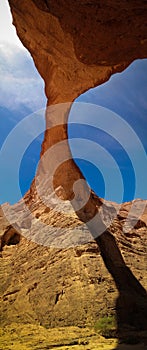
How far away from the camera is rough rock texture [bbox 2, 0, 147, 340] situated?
899 centimetres

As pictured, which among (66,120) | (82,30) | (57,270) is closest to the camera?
(82,30)

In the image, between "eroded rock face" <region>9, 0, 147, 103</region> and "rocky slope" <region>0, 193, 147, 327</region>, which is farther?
"rocky slope" <region>0, 193, 147, 327</region>

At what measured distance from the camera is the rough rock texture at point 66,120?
29.5 feet

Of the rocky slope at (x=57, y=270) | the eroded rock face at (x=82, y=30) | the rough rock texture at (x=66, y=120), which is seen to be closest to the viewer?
the eroded rock face at (x=82, y=30)

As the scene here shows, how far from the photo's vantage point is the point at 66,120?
17125mm

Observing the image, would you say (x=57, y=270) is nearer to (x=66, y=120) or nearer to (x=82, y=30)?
(x=66, y=120)

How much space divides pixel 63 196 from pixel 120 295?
6.17 metres

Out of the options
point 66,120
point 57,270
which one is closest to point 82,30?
point 66,120

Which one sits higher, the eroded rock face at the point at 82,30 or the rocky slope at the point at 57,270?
the eroded rock face at the point at 82,30

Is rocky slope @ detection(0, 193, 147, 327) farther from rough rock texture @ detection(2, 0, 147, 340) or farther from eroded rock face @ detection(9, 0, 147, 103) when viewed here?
eroded rock face @ detection(9, 0, 147, 103)

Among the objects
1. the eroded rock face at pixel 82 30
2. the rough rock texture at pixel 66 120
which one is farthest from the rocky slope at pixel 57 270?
the eroded rock face at pixel 82 30

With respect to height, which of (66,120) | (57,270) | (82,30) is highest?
(82,30)

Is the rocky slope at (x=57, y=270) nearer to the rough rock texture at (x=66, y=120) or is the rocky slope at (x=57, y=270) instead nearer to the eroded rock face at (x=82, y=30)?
the rough rock texture at (x=66, y=120)

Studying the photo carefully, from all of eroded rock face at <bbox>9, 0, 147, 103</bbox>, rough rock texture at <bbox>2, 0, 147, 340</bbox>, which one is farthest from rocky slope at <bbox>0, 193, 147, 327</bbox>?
eroded rock face at <bbox>9, 0, 147, 103</bbox>
